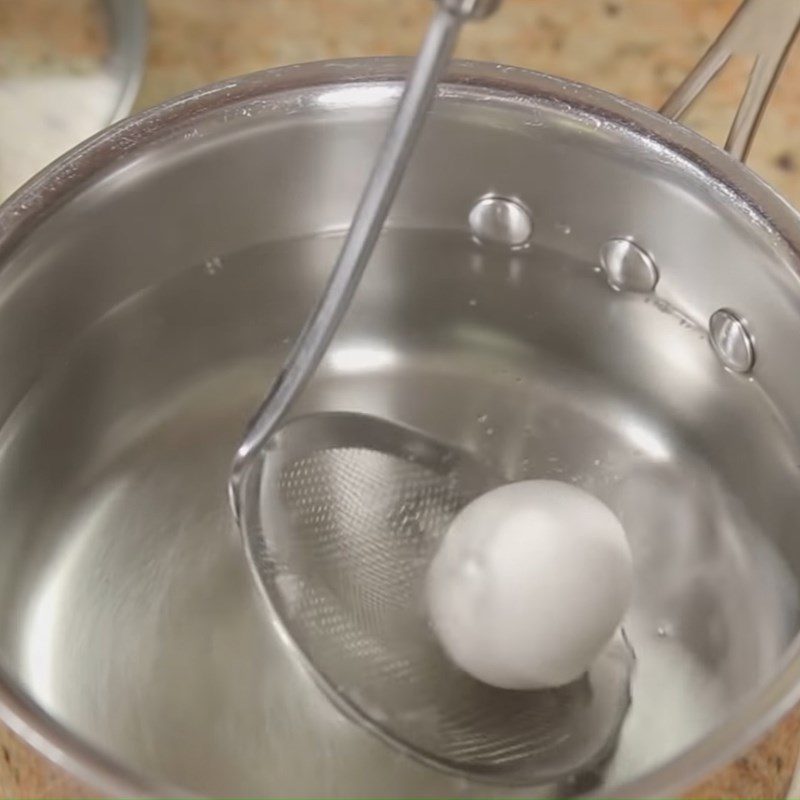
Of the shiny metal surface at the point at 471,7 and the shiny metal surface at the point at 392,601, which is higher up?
the shiny metal surface at the point at 471,7

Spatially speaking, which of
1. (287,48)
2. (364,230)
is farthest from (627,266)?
(287,48)

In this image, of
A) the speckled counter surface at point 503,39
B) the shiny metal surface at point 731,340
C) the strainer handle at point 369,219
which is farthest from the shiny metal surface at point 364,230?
the speckled counter surface at point 503,39

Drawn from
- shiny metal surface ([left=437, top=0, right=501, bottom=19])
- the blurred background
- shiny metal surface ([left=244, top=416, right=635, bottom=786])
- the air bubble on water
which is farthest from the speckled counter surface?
shiny metal surface ([left=437, top=0, right=501, bottom=19])

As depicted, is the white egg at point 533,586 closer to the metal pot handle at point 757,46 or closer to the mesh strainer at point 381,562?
the mesh strainer at point 381,562

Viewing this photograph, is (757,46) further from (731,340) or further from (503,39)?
(503,39)

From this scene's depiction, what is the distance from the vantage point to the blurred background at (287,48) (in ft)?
3.09

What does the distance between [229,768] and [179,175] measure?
12.9 inches

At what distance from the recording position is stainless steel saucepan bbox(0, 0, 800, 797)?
0.70 m

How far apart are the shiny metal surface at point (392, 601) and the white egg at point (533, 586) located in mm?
30

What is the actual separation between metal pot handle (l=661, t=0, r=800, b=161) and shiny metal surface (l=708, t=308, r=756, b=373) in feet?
0.37

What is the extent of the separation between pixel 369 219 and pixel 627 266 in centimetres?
23

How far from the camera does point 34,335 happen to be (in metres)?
0.74

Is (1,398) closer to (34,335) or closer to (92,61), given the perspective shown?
(34,335)

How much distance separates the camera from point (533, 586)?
629 millimetres
